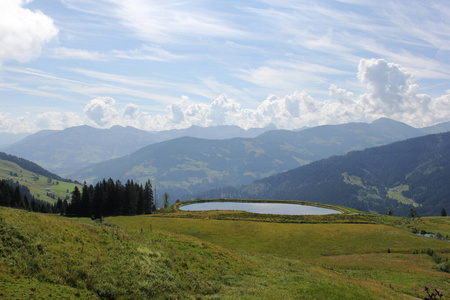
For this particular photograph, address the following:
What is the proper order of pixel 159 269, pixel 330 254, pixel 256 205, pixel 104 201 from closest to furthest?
pixel 159 269 < pixel 330 254 < pixel 104 201 < pixel 256 205

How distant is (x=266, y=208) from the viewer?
401ft

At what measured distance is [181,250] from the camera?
34.0 meters

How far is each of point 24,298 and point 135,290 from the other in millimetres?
7838

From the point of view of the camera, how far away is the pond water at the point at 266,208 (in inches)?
4441

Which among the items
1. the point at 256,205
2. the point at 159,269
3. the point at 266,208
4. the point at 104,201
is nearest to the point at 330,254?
the point at 159,269

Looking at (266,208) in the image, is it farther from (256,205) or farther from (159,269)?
(159,269)

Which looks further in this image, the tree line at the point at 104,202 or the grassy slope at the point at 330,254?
the tree line at the point at 104,202

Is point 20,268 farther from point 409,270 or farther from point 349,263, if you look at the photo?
point 409,270

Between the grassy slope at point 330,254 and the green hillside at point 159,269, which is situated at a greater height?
the green hillside at point 159,269

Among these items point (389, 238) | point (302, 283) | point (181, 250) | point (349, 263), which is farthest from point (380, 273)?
point (181, 250)

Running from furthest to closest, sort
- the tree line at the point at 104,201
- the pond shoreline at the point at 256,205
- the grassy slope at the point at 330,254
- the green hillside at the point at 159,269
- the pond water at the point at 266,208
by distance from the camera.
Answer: the pond shoreline at the point at 256,205 → the pond water at the point at 266,208 → the tree line at the point at 104,201 → the grassy slope at the point at 330,254 → the green hillside at the point at 159,269

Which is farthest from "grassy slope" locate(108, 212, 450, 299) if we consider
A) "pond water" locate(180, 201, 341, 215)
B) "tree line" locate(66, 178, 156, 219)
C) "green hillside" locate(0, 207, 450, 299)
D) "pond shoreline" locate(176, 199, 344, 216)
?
"pond shoreline" locate(176, 199, 344, 216)

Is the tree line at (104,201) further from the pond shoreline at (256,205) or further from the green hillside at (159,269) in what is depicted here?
the green hillside at (159,269)

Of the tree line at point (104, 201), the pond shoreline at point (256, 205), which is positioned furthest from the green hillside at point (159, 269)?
the pond shoreline at point (256, 205)
